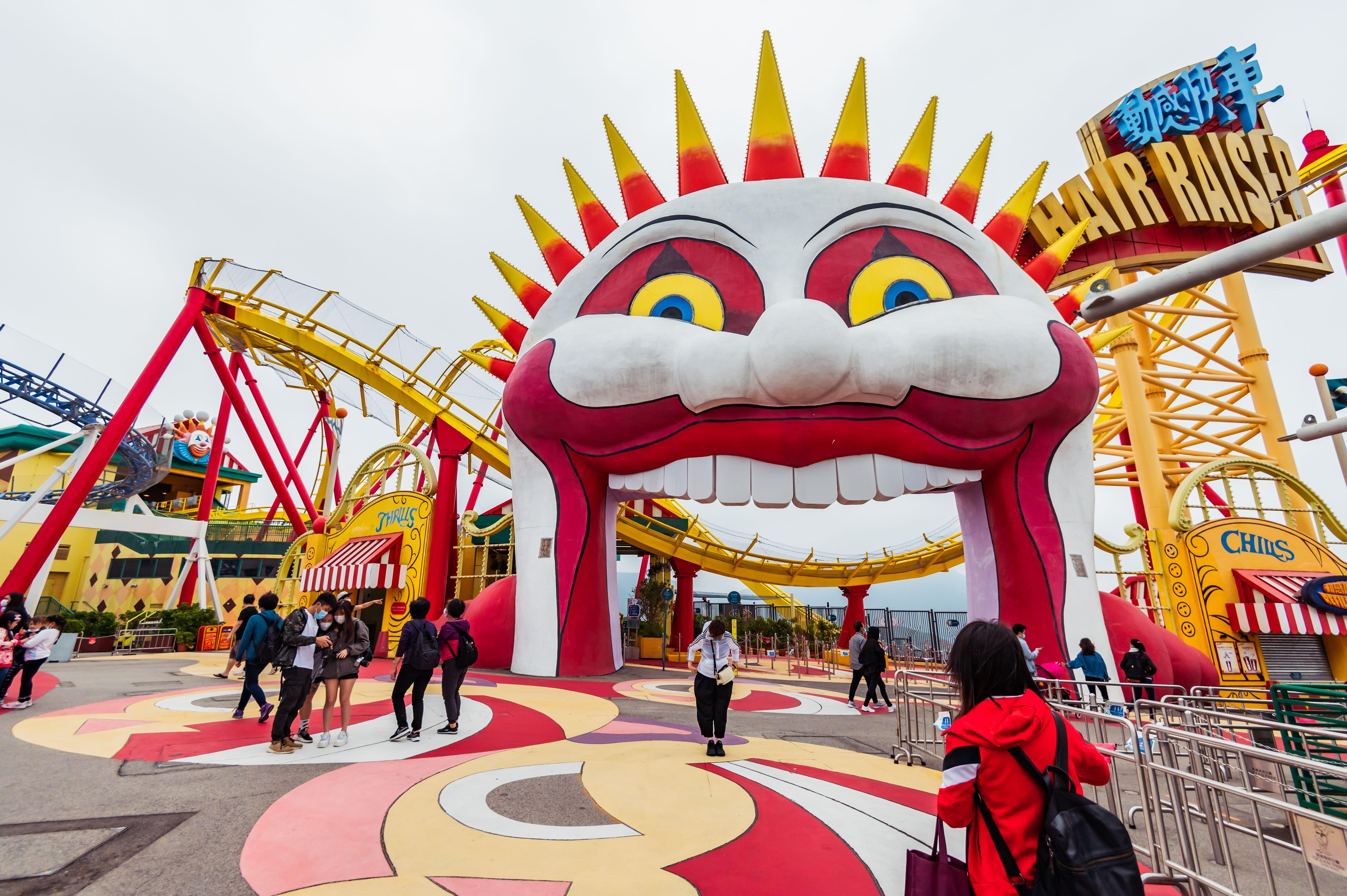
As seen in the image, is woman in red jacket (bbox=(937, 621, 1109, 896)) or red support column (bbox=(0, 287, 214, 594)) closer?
woman in red jacket (bbox=(937, 621, 1109, 896))

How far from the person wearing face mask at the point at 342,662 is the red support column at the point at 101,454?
11.5m

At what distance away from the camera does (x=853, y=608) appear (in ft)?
63.7

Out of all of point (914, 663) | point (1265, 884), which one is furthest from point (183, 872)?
point (914, 663)

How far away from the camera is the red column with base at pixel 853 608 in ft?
62.8

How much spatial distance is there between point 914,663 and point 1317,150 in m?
18.5

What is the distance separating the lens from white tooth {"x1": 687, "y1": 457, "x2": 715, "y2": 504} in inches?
369

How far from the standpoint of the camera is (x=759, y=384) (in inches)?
323

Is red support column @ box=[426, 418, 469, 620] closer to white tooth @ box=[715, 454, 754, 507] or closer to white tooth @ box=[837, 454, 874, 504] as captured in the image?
white tooth @ box=[715, 454, 754, 507]

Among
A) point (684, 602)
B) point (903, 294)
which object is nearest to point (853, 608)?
point (684, 602)

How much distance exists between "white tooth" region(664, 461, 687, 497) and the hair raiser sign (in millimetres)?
11773

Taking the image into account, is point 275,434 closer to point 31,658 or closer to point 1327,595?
point 31,658

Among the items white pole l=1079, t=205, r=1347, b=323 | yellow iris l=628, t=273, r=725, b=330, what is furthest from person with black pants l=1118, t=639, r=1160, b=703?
yellow iris l=628, t=273, r=725, b=330

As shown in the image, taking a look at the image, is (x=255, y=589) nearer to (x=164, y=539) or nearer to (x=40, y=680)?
(x=164, y=539)

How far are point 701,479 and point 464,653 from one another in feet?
14.3
